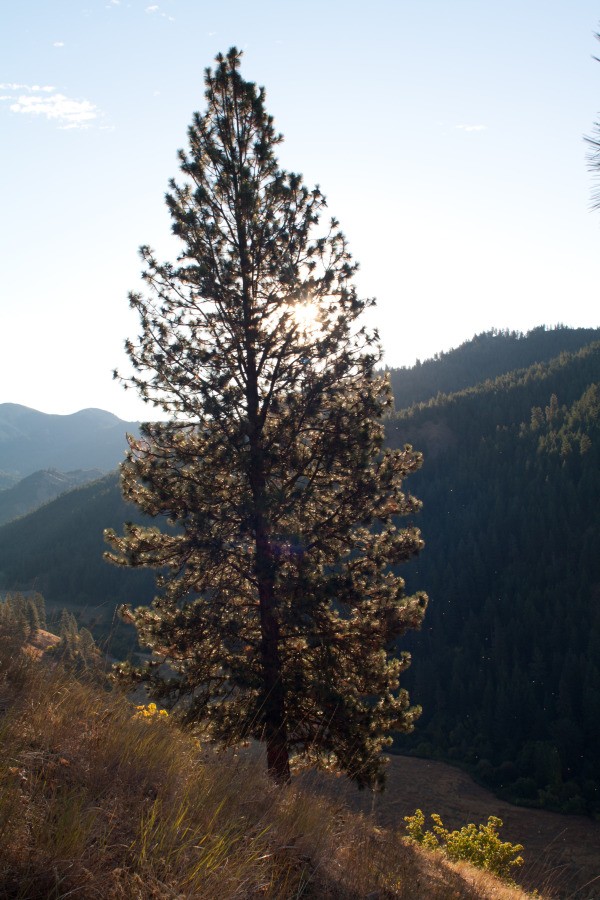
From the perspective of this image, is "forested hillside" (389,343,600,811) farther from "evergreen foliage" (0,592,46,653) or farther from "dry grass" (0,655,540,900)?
"evergreen foliage" (0,592,46,653)

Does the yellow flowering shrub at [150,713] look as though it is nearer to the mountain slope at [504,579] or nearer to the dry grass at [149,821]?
the dry grass at [149,821]

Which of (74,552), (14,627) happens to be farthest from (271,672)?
(74,552)

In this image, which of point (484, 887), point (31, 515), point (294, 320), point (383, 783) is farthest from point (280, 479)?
point (31, 515)

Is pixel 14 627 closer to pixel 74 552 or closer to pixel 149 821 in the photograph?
pixel 149 821

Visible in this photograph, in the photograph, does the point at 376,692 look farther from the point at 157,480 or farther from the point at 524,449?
the point at 524,449

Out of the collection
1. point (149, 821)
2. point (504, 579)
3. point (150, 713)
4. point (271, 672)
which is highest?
point (149, 821)

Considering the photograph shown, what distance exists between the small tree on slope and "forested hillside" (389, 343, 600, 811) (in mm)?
51227

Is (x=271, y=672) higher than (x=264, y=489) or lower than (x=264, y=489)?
lower

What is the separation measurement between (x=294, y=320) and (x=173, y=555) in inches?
171

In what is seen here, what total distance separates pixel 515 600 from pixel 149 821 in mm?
77649

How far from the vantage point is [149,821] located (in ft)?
11.7

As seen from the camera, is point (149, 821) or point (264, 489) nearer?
point (149, 821)

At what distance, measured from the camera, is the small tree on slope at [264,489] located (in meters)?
9.20

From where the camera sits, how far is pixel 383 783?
899 cm
